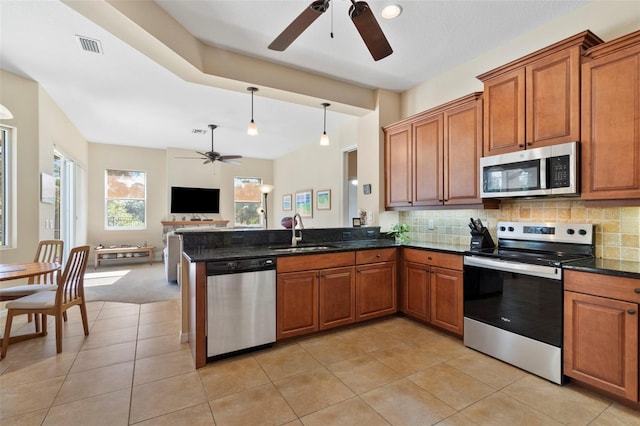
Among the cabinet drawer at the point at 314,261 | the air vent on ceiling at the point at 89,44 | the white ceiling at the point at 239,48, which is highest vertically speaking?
the white ceiling at the point at 239,48

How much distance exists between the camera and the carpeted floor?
4.42m

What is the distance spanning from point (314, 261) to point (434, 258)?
1229 millimetres

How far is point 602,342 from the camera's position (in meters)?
1.94

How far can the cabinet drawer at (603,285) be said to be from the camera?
1813 millimetres

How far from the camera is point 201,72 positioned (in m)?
3.03

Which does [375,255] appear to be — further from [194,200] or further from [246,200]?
[246,200]

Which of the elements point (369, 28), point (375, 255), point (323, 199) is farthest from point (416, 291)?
point (323, 199)

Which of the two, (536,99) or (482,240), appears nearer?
(536,99)

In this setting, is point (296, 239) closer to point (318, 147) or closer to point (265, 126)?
point (265, 126)

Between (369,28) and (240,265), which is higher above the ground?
(369,28)

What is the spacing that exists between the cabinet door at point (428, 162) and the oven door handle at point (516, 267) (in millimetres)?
869

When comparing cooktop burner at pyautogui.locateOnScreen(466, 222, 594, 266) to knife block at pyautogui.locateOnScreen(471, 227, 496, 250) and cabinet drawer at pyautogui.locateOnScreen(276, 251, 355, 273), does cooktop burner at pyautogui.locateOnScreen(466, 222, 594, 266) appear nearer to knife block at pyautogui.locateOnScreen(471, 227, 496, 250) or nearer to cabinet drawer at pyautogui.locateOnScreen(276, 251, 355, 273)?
knife block at pyautogui.locateOnScreen(471, 227, 496, 250)

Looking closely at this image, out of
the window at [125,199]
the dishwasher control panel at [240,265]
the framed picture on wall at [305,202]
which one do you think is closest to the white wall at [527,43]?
the dishwasher control panel at [240,265]

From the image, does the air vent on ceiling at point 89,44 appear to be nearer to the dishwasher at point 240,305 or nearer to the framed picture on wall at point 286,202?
the dishwasher at point 240,305
